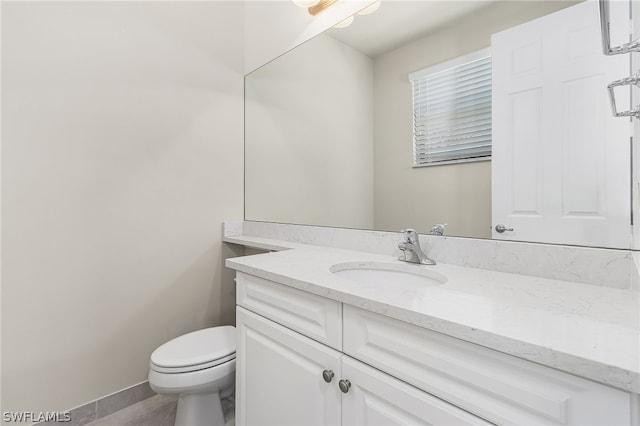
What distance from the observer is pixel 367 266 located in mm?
1189

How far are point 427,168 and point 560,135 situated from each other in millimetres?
461

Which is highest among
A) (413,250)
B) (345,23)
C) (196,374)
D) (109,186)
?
(345,23)

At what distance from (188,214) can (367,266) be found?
3.74 ft

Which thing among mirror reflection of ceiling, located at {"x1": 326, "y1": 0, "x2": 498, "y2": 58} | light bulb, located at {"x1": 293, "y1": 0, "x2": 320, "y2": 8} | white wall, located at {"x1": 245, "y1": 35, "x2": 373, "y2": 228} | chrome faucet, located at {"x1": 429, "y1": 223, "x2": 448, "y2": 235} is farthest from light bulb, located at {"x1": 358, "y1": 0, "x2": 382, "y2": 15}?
chrome faucet, located at {"x1": 429, "y1": 223, "x2": 448, "y2": 235}

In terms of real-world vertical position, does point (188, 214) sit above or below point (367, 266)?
above

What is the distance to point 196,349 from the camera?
134cm

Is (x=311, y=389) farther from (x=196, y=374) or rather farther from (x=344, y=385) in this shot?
(x=196, y=374)

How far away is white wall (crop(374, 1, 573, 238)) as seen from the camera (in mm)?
1090

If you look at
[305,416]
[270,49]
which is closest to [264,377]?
[305,416]

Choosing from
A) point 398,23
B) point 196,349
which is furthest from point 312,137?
point 196,349

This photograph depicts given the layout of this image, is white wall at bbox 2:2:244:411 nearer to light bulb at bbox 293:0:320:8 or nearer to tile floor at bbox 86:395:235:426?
tile floor at bbox 86:395:235:426

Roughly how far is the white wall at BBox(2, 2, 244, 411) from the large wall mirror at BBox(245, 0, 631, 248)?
360mm

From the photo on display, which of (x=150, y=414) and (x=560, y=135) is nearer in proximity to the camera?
(x=560, y=135)

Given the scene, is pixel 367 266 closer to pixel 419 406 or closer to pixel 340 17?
pixel 419 406
